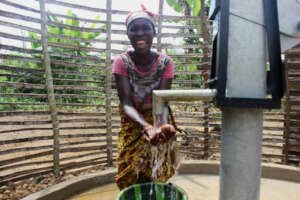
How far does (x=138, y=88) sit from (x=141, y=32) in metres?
0.43

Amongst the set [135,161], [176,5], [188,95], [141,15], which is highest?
[176,5]

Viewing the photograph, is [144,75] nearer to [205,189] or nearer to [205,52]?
[205,189]

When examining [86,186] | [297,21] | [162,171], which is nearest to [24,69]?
[86,186]

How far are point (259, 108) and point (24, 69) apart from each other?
2.75 m

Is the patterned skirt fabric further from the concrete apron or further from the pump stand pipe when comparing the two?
the concrete apron

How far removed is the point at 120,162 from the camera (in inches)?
70.7

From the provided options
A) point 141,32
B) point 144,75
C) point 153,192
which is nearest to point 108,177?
point 153,192

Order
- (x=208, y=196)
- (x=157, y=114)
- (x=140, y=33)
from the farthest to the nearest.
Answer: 1. (x=208, y=196)
2. (x=140, y=33)
3. (x=157, y=114)

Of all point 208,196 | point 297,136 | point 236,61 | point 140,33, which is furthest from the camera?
point 297,136

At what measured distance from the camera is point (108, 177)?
2857mm

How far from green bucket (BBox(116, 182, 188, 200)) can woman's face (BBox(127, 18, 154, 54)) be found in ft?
3.19

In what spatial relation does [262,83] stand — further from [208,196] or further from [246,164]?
[208,196]

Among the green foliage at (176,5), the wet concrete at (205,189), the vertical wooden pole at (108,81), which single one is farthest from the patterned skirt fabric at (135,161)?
the green foliage at (176,5)

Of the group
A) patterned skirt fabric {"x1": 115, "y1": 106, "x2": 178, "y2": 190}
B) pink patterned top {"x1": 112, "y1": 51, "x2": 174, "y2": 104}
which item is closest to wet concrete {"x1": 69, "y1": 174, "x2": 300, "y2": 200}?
patterned skirt fabric {"x1": 115, "y1": 106, "x2": 178, "y2": 190}
